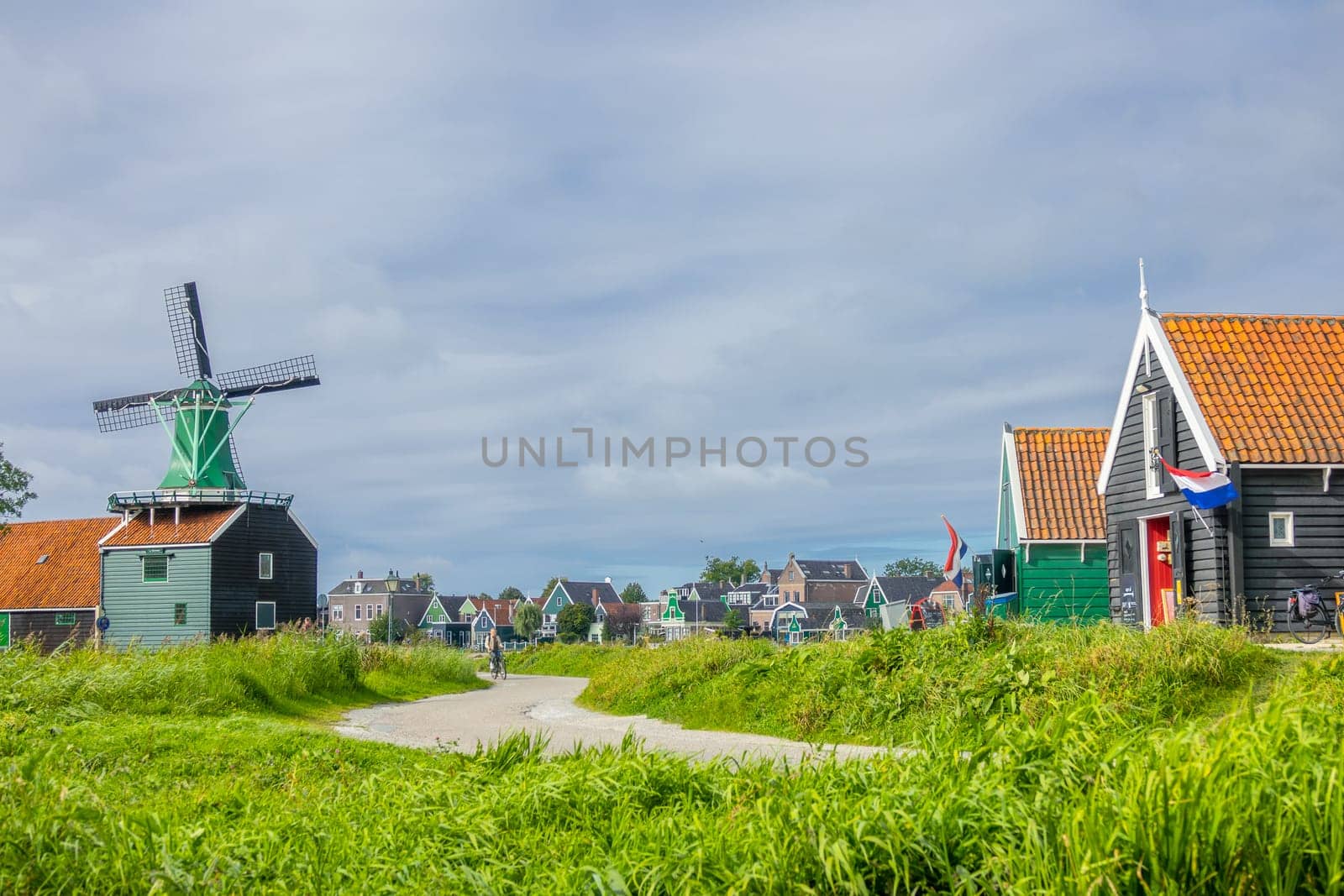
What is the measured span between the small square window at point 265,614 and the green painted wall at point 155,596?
263cm

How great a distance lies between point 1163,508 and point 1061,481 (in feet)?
24.5

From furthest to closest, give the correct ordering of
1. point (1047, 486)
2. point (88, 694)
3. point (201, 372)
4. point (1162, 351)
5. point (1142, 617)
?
1. point (201, 372)
2. point (1047, 486)
3. point (1142, 617)
4. point (1162, 351)
5. point (88, 694)

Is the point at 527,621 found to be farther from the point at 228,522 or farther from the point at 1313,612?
the point at 1313,612

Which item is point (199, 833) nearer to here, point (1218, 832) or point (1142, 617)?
point (1218, 832)

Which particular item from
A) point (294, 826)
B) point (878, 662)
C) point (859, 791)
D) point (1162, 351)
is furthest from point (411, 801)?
point (1162, 351)

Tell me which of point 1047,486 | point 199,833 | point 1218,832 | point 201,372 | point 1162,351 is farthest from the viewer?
point 201,372

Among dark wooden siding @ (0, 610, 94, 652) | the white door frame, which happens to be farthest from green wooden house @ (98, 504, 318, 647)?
the white door frame

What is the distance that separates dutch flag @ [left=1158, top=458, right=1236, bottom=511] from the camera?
18.0 m

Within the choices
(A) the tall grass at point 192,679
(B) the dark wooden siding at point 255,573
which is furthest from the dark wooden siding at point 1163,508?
(B) the dark wooden siding at point 255,573

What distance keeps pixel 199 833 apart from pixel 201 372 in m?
49.6

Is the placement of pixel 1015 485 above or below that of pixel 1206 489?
above

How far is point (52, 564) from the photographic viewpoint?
5138 cm

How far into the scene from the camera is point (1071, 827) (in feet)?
15.6

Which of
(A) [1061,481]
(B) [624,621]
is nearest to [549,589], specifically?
(B) [624,621]
